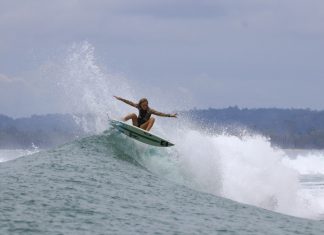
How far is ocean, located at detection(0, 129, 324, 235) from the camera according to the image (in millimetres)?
15844

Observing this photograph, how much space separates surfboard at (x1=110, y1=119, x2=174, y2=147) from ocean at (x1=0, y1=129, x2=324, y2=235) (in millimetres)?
701

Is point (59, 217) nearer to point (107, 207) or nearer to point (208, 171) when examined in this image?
point (107, 207)

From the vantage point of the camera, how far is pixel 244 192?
83.8 feet

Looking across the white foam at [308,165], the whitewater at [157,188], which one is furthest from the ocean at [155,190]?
the white foam at [308,165]

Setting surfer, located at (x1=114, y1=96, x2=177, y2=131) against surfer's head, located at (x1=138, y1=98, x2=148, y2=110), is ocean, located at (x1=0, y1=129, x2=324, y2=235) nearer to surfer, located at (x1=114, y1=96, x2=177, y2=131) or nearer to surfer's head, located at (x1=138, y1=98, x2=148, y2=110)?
surfer, located at (x1=114, y1=96, x2=177, y2=131)

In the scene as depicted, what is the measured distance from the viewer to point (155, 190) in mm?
20594

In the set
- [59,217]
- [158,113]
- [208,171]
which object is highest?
[158,113]

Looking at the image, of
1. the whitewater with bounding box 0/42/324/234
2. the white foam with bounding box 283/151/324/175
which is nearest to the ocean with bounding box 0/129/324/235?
the whitewater with bounding box 0/42/324/234

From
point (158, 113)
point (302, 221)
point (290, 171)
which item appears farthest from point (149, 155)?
point (302, 221)

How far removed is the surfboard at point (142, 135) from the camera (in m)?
25.4

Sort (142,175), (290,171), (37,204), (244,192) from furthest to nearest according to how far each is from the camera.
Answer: (290,171) → (244,192) → (142,175) → (37,204)

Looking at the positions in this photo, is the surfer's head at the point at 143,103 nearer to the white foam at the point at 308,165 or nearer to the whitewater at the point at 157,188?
the whitewater at the point at 157,188

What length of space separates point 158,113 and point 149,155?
64.3 inches

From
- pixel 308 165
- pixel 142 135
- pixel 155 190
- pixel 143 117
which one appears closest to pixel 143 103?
pixel 143 117
